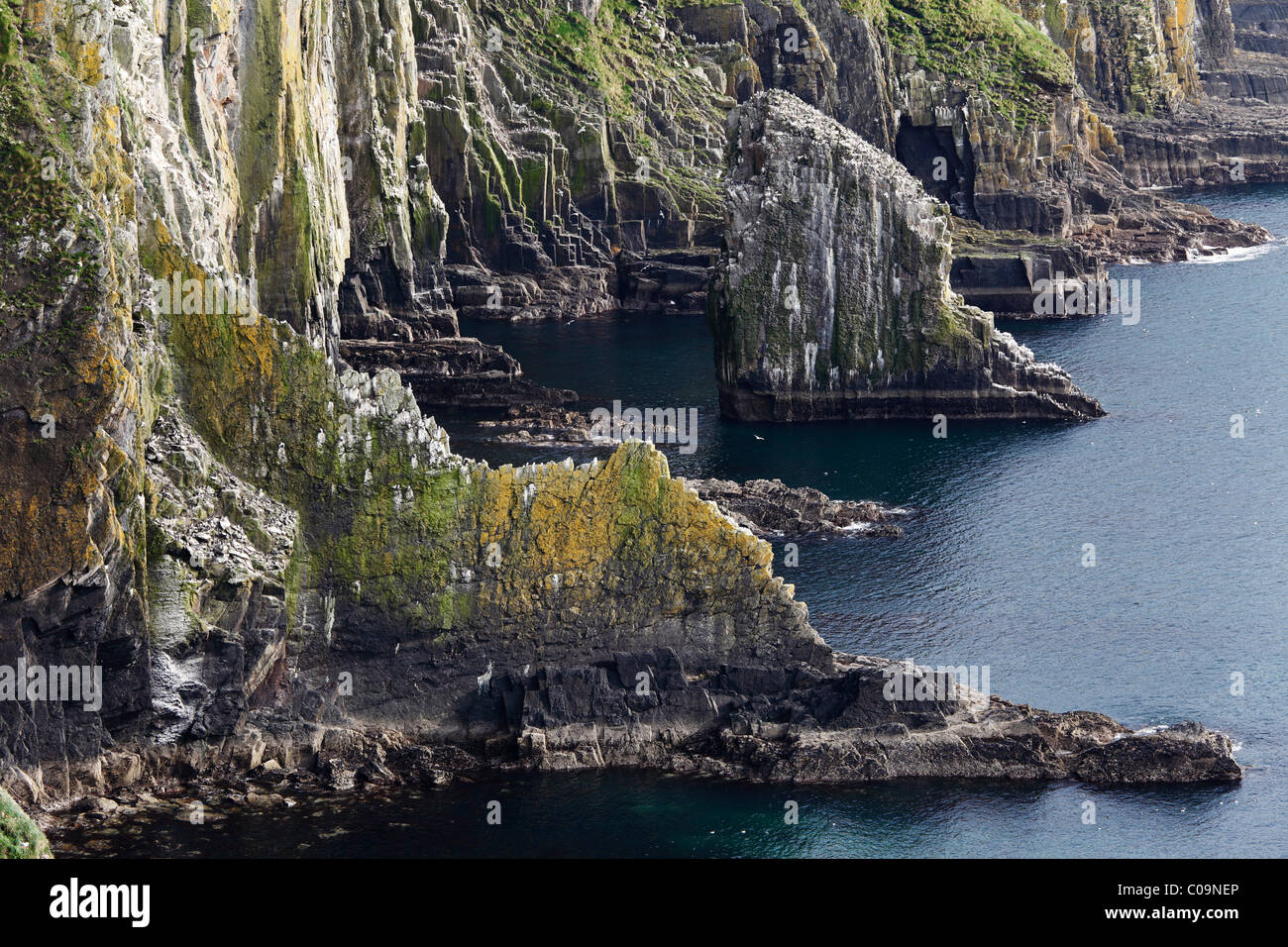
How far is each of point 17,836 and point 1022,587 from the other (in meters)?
68.7

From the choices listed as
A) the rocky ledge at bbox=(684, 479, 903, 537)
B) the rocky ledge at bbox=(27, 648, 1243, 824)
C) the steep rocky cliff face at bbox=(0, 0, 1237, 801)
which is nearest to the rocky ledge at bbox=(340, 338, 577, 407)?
the rocky ledge at bbox=(684, 479, 903, 537)

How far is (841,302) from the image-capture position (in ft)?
487

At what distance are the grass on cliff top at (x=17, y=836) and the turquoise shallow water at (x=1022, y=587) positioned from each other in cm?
1867

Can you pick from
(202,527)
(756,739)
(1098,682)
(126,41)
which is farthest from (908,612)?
(126,41)

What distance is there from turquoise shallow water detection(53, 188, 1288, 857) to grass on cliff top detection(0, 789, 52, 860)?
18671 mm

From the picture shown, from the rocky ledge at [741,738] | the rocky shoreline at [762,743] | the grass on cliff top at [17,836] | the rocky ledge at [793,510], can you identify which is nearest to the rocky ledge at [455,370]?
the rocky ledge at [793,510]

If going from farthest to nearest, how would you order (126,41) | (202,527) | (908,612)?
(908,612)
(126,41)
(202,527)

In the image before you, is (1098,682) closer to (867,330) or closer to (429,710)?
(429,710)

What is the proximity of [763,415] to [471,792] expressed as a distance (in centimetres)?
7326

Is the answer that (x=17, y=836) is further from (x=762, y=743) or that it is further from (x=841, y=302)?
(x=841, y=302)

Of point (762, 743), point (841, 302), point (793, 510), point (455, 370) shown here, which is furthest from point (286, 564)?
point (841, 302)

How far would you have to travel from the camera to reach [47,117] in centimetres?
7162

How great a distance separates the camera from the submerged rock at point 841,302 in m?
146

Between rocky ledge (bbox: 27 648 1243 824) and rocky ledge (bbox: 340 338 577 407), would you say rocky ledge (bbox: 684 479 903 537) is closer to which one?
rocky ledge (bbox: 340 338 577 407)
